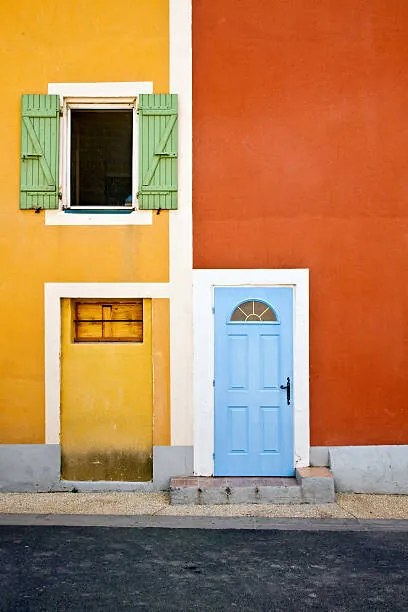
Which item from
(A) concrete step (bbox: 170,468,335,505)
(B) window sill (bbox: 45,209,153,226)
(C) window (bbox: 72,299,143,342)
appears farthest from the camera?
(C) window (bbox: 72,299,143,342)

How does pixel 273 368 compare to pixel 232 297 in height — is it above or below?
below

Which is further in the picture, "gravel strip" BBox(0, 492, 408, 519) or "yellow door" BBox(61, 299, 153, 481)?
"yellow door" BBox(61, 299, 153, 481)

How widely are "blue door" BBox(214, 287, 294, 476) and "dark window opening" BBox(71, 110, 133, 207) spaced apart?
1.81 metres

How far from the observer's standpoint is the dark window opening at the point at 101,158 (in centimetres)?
780

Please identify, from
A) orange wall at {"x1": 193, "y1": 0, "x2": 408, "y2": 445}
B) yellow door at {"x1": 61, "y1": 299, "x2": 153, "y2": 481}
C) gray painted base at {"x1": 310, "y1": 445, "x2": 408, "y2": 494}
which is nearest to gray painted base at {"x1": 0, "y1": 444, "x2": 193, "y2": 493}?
yellow door at {"x1": 61, "y1": 299, "x2": 153, "y2": 481}

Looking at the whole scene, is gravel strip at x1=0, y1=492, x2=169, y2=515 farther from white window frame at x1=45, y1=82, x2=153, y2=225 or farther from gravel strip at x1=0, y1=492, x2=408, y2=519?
white window frame at x1=45, y1=82, x2=153, y2=225

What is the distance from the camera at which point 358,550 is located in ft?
18.6

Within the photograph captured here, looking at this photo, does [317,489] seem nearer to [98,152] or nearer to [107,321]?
[107,321]

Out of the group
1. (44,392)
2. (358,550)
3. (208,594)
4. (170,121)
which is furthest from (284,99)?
(208,594)

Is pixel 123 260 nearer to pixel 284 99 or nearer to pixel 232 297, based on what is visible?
pixel 232 297

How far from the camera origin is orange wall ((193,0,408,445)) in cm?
755

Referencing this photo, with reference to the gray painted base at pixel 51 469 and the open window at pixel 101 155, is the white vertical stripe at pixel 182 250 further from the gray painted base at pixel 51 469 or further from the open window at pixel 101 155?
the open window at pixel 101 155

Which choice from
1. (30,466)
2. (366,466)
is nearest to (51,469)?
(30,466)

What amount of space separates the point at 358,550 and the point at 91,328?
398 centimetres
